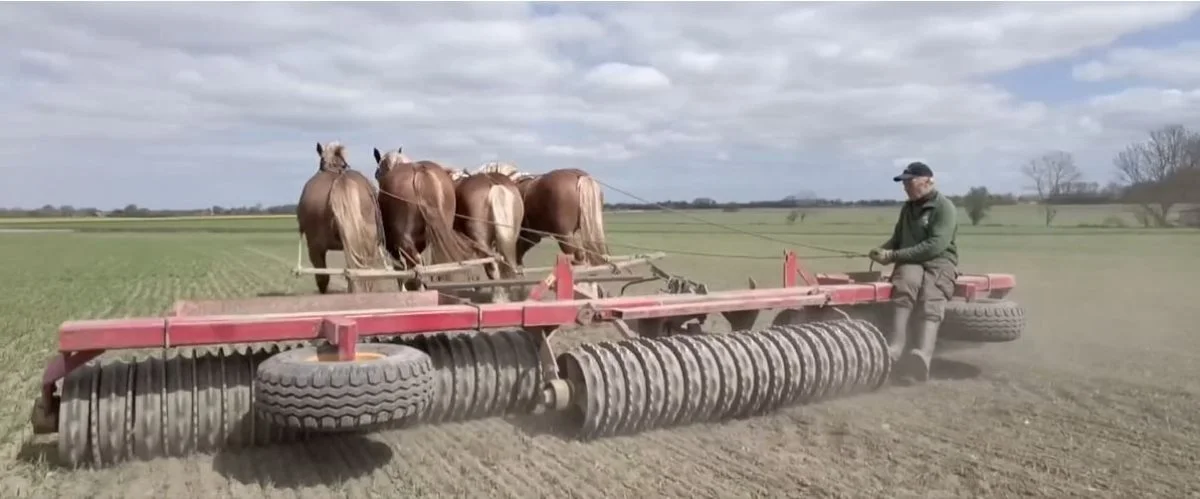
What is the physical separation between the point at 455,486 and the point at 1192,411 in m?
4.89

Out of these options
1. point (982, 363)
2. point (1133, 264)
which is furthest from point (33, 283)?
point (1133, 264)

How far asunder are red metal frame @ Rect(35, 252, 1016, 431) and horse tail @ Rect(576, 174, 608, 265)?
3.56m

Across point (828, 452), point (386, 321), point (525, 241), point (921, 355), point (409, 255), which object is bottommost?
point (828, 452)

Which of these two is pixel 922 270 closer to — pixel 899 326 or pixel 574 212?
pixel 899 326

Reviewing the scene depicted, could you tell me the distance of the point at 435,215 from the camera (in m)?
9.44

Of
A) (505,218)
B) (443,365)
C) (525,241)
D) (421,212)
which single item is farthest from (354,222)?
(443,365)

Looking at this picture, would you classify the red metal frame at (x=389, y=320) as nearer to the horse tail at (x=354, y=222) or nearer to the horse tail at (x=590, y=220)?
the horse tail at (x=354, y=222)

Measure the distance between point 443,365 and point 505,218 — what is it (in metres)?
4.21

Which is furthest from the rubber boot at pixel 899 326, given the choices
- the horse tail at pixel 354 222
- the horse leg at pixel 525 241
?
the horse tail at pixel 354 222

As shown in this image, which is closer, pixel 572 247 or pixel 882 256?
pixel 882 256

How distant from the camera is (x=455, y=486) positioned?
15.7ft

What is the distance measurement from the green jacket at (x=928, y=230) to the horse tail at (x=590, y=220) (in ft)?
12.1

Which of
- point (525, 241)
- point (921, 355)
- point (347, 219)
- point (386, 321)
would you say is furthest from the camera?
point (525, 241)

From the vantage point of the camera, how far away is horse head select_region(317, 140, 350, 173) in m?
10.3
